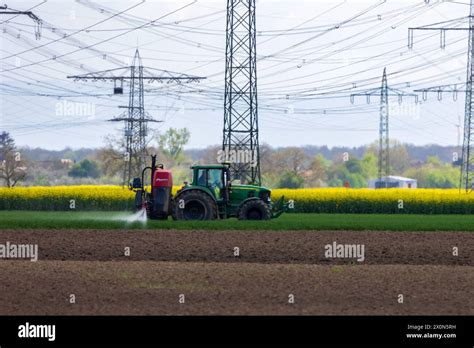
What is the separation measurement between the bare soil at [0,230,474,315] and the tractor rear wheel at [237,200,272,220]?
4.59 meters

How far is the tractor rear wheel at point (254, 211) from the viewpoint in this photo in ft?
115

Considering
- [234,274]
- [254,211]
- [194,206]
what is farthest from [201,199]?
[234,274]

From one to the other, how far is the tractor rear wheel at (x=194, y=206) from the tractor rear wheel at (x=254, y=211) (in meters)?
1.16

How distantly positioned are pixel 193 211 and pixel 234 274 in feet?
46.1

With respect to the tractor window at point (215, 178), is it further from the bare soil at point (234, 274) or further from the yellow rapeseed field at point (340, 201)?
the yellow rapeseed field at point (340, 201)

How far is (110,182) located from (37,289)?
154m

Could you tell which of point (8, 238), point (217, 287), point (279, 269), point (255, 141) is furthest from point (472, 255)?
point (255, 141)

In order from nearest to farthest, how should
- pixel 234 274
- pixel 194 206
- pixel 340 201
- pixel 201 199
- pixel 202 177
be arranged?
pixel 234 274
pixel 201 199
pixel 194 206
pixel 202 177
pixel 340 201

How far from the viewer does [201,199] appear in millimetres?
34625

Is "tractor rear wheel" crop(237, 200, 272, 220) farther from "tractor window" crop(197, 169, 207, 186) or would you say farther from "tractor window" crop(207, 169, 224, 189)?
"tractor window" crop(197, 169, 207, 186)

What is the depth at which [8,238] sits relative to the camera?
29047 millimetres

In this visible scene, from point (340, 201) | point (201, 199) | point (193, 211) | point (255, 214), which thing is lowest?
point (340, 201)

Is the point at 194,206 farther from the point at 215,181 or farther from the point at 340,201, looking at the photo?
the point at 340,201
